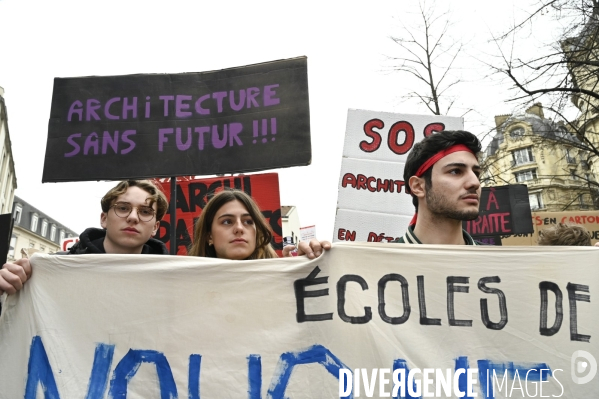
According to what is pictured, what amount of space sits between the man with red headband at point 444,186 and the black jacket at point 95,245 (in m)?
1.30

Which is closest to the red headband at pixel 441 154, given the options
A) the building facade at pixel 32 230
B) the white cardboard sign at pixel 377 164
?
the white cardboard sign at pixel 377 164

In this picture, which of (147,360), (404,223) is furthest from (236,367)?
(404,223)

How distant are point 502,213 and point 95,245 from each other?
14.8 feet

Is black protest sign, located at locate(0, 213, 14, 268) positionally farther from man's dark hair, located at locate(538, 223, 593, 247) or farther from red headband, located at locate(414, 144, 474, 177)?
man's dark hair, located at locate(538, 223, 593, 247)

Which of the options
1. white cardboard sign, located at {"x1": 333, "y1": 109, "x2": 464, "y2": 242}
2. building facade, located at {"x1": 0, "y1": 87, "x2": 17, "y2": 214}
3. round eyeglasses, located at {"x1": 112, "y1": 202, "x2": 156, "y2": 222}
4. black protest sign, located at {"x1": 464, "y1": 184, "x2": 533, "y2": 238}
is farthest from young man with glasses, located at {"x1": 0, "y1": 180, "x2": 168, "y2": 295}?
building facade, located at {"x1": 0, "y1": 87, "x2": 17, "y2": 214}

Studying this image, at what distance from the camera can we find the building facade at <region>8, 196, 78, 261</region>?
1861 inches

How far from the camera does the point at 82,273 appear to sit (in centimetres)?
213

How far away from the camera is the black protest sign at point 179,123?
3.18 m

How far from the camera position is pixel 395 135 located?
491 cm

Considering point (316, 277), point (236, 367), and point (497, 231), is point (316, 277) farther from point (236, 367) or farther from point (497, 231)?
point (497, 231)

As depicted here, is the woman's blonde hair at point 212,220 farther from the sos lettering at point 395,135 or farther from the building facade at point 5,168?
the building facade at point 5,168

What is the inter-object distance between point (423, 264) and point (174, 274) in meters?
1.04

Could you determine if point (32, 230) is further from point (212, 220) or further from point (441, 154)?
point (441, 154)

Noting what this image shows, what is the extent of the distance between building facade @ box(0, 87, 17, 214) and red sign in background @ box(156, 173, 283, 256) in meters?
30.9
